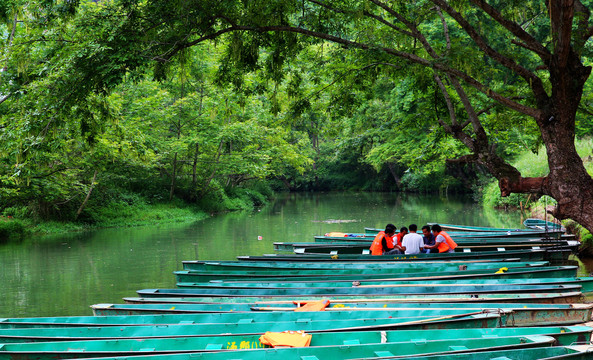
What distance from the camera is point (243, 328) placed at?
581 cm

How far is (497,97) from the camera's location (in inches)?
319

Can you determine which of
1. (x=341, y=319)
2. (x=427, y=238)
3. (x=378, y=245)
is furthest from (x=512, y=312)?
(x=427, y=238)

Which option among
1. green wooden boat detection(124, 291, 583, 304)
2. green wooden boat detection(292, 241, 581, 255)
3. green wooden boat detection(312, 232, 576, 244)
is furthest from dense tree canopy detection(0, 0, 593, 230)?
green wooden boat detection(292, 241, 581, 255)

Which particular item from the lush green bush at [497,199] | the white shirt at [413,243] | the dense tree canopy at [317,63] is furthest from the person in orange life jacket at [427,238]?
the lush green bush at [497,199]

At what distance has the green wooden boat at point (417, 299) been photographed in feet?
22.4

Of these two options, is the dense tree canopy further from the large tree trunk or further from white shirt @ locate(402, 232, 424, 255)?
white shirt @ locate(402, 232, 424, 255)

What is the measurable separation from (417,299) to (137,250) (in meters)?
11.6

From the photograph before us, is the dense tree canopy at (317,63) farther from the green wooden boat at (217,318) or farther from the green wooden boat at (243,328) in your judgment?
the green wooden boat at (217,318)

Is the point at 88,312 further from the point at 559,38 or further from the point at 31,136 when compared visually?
the point at 559,38

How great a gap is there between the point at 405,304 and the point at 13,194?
14.6 metres

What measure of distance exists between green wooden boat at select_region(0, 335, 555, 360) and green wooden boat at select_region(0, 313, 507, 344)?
0.50 metres

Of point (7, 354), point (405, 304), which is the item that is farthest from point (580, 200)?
point (7, 354)

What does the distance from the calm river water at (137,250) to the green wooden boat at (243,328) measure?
379 cm

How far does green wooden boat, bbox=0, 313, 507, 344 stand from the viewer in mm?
5672
